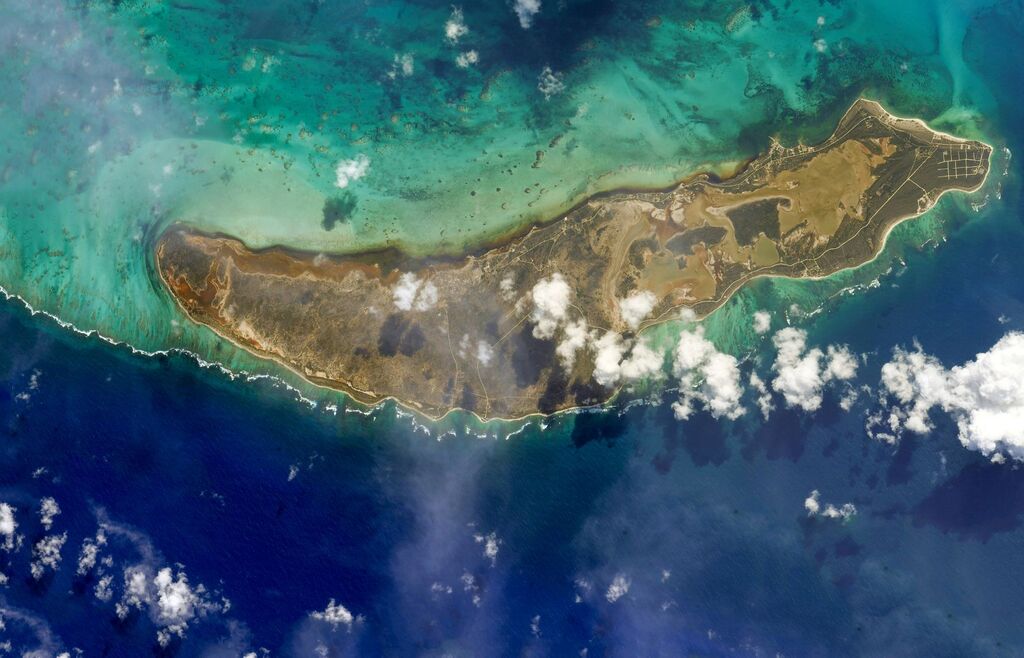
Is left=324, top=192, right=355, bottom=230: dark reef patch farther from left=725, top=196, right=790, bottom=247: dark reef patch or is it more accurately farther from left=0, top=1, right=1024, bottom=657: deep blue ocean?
left=725, top=196, right=790, bottom=247: dark reef patch

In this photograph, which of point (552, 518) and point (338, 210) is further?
point (338, 210)

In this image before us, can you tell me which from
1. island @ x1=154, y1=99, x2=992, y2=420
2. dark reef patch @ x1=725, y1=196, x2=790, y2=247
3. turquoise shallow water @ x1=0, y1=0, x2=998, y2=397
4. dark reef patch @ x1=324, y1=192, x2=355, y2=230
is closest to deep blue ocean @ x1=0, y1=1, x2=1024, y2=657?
island @ x1=154, y1=99, x2=992, y2=420

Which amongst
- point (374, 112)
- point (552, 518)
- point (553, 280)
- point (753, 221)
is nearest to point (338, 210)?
point (374, 112)

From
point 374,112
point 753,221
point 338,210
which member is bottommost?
point 753,221

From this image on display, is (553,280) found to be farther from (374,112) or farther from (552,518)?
(374,112)

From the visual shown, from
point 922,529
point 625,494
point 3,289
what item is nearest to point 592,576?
point 625,494

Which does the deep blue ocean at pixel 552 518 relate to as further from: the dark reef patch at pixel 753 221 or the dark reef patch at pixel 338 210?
the dark reef patch at pixel 338 210
